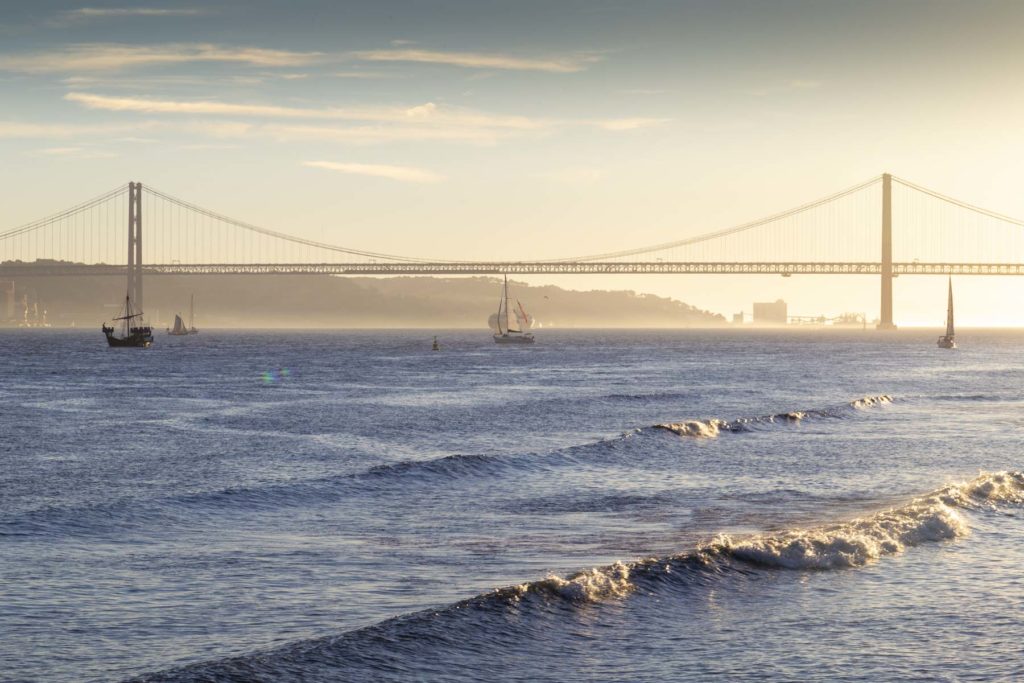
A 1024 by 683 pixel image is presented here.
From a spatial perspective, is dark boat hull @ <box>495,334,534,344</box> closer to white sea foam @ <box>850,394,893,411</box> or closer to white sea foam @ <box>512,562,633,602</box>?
white sea foam @ <box>850,394,893,411</box>

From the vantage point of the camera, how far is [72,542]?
73.2ft

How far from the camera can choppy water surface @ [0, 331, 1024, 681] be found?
15.3 m

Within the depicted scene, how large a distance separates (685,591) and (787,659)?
12.0ft

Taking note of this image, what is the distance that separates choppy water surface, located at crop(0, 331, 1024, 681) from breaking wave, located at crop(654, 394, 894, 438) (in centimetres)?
25

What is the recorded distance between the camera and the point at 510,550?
21.5 metres

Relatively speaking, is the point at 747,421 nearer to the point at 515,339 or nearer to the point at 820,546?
the point at 820,546

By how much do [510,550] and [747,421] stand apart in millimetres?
30397

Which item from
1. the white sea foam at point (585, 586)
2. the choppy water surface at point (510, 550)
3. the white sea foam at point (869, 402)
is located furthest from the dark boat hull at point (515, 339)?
the white sea foam at point (585, 586)

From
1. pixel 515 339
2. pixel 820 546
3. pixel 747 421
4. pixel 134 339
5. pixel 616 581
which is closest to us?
pixel 616 581

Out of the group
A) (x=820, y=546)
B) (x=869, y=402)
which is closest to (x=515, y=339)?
(x=869, y=402)

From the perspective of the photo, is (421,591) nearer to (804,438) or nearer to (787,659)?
(787,659)

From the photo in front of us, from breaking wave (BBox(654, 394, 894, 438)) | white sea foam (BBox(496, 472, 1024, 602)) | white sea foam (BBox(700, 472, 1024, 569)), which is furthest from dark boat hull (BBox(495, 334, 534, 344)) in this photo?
white sea foam (BBox(496, 472, 1024, 602))

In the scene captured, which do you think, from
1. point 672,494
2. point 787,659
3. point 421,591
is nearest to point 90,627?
point 421,591

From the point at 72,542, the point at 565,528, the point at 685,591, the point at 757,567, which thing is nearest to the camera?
the point at 685,591
